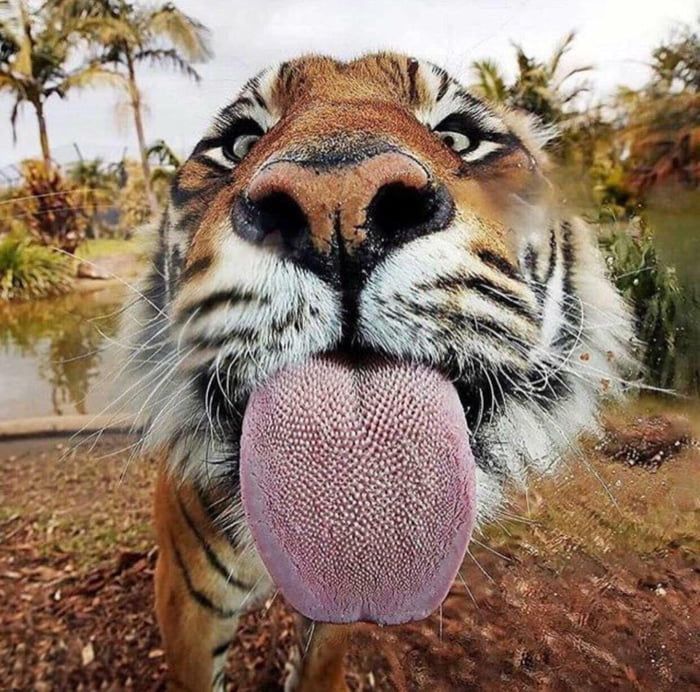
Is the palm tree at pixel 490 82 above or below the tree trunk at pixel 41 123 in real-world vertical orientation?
above

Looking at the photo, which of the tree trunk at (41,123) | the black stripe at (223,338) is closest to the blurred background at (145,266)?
→ the tree trunk at (41,123)

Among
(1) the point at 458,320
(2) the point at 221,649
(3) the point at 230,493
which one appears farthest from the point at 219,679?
(1) the point at 458,320

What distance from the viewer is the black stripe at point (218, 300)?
1.25 m

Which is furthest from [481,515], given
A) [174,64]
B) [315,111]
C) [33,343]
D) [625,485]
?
[174,64]

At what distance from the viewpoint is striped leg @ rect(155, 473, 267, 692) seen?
1.64 metres

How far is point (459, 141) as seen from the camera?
142 centimetres

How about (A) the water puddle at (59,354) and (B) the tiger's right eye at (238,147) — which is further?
(A) the water puddle at (59,354)

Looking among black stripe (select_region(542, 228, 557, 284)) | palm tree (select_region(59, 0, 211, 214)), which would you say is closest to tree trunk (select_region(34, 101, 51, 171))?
palm tree (select_region(59, 0, 211, 214))

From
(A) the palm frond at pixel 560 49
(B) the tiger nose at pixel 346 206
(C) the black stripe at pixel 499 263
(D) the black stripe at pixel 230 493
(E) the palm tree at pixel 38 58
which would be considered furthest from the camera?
(A) the palm frond at pixel 560 49

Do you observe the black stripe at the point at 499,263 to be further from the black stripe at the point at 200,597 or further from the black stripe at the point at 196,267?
the black stripe at the point at 200,597

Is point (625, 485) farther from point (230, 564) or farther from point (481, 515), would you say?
Result: point (230, 564)

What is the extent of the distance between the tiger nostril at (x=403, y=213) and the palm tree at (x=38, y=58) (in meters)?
0.67

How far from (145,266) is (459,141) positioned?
58 centimetres

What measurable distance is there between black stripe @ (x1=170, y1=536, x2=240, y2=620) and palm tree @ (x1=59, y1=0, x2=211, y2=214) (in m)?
0.65
